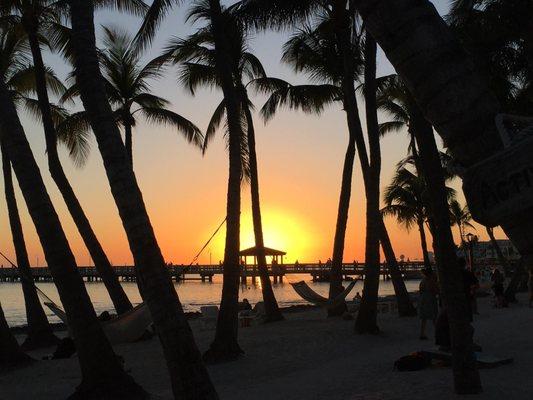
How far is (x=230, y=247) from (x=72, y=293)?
4.12m

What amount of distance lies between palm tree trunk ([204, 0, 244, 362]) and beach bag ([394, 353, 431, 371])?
375 cm

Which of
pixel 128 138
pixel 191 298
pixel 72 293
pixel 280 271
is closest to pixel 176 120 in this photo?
pixel 128 138

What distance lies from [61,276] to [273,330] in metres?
9.32

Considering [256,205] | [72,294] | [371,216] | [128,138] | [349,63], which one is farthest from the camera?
[128,138]

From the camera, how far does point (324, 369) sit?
31.6ft

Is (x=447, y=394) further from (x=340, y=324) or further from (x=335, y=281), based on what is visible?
(x=335, y=281)

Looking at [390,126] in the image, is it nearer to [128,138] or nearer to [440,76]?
[128,138]

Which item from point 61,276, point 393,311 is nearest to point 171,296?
point 61,276

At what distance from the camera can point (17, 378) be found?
10.4 m

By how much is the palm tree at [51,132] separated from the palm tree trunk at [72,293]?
8192mm

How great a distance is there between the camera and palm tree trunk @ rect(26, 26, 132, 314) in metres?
15.9

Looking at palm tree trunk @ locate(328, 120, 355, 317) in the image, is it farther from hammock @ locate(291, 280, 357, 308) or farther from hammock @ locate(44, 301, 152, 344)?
hammock @ locate(44, 301, 152, 344)

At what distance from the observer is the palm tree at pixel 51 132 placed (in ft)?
52.2

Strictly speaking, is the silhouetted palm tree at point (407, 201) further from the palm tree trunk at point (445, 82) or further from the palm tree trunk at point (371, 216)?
the palm tree trunk at point (445, 82)
